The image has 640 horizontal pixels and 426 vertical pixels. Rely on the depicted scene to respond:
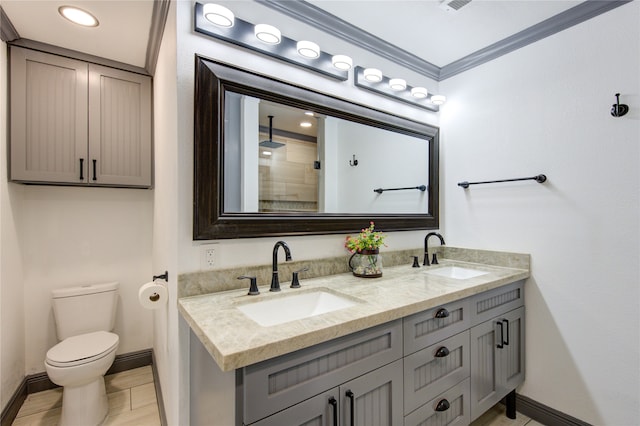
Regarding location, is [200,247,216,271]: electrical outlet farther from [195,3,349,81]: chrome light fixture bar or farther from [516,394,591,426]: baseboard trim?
[516,394,591,426]: baseboard trim

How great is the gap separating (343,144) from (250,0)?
3.05 ft

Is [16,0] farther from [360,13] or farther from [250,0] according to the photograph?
[360,13]

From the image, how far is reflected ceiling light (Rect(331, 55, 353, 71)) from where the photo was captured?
1759 mm

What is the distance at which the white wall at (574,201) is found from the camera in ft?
5.28

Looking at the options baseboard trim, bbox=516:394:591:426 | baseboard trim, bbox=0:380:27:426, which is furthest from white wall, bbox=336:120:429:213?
baseboard trim, bbox=0:380:27:426

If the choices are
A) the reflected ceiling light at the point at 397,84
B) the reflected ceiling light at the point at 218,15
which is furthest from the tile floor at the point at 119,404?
the reflected ceiling light at the point at 397,84

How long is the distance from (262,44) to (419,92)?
1.29 meters

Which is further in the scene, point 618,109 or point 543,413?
point 543,413

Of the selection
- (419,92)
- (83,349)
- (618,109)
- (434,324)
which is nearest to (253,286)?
(434,324)

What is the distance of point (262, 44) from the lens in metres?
1.54

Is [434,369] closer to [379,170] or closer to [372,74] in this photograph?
[379,170]

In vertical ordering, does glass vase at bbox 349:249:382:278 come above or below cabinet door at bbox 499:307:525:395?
above

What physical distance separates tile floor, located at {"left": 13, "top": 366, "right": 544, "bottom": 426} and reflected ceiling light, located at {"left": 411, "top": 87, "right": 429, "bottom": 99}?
2.29 meters

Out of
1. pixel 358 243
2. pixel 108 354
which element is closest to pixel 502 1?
pixel 358 243
